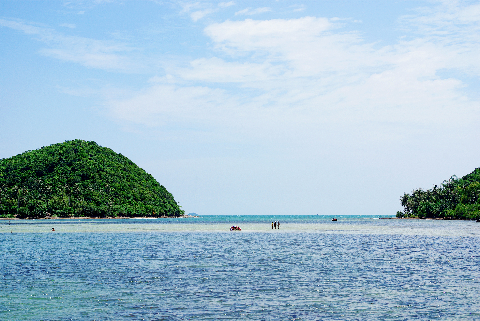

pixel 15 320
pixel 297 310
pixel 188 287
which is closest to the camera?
pixel 15 320

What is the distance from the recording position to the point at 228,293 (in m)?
35.3

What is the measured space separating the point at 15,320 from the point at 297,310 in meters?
15.5

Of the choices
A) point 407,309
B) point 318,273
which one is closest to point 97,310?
point 407,309

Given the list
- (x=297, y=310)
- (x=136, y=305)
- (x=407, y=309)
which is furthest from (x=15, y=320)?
(x=407, y=309)

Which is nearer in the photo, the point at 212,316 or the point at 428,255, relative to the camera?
the point at 212,316

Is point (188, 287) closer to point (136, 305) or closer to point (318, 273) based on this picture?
point (136, 305)

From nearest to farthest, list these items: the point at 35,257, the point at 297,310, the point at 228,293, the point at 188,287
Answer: the point at 297,310, the point at 228,293, the point at 188,287, the point at 35,257

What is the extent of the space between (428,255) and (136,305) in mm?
45385

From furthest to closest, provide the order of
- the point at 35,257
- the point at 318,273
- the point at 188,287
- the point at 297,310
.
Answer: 1. the point at 35,257
2. the point at 318,273
3. the point at 188,287
4. the point at 297,310

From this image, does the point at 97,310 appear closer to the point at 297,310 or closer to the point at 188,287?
the point at 188,287

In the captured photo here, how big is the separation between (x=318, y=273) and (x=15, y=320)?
2685 cm

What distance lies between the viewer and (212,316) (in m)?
28.1

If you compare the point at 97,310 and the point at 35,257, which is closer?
the point at 97,310

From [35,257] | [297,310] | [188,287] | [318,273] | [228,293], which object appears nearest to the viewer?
[297,310]
